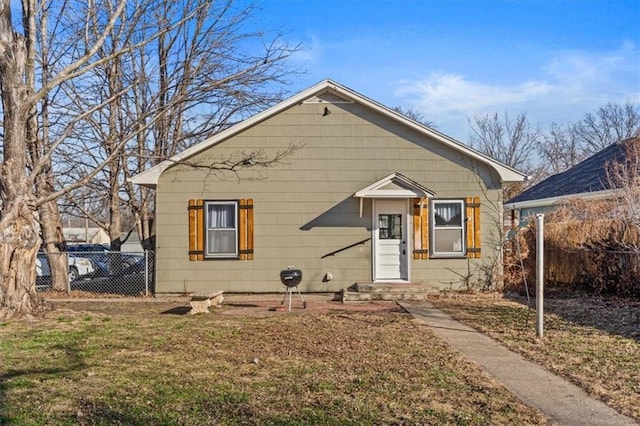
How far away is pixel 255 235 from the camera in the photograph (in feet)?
41.8

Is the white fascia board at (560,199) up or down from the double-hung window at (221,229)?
up

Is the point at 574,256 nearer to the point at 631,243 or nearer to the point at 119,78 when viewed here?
the point at 631,243

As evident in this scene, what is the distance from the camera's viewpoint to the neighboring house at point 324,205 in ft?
41.8

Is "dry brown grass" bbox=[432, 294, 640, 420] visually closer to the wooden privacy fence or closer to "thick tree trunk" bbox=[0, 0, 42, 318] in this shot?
the wooden privacy fence

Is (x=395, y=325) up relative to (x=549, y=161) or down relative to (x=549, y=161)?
down

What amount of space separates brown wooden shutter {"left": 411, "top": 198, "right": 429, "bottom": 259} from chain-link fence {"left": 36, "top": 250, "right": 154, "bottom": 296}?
20.5 ft

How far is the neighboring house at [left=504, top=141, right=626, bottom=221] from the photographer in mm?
16591

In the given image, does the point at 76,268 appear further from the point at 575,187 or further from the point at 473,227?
the point at 575,187

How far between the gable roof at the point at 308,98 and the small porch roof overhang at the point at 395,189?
4.33 feet

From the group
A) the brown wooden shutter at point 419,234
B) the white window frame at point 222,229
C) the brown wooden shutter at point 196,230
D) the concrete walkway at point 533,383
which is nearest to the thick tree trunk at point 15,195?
the brown wooden shutter at point 196,230

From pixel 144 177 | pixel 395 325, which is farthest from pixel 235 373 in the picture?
pixel 144 177

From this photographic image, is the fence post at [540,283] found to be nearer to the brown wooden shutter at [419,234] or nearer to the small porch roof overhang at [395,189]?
the small porch roof overhang at [395,189]

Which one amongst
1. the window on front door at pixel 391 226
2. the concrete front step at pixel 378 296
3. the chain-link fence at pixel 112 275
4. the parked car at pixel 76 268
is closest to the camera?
the concrete front step at pixel 378 296

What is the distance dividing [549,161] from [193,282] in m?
37.9
